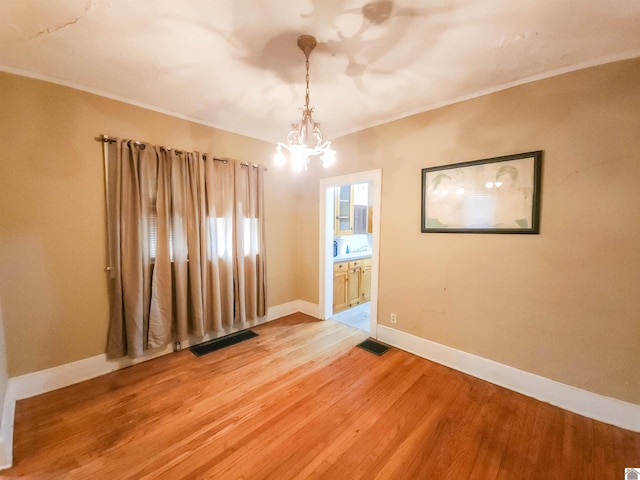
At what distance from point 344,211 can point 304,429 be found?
299 centimetres

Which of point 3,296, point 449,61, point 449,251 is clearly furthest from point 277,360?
point 449,61

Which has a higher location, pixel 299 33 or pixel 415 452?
pixel 299 33

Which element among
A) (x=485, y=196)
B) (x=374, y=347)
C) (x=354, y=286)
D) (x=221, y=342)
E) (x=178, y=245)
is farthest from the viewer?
(x=354, y=286)

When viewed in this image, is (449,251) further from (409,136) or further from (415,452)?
(415,452)

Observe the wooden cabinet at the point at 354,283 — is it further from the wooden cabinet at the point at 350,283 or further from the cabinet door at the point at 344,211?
the cabinet door at the point at 344,211

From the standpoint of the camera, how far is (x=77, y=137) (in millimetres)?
2180

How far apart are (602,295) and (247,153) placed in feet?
12.3

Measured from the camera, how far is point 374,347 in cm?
289

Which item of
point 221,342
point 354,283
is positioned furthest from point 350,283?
point 221,342

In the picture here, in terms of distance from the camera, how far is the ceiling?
1.40m

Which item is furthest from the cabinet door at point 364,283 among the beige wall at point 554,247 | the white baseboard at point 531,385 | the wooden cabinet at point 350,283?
the beige wall at point 554,247

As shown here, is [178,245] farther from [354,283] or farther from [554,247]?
[554,247]

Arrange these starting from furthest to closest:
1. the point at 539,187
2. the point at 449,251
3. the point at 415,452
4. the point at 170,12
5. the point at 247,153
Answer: the point at 247,153
the point at 449,251
the point at 539,187
the point at 415,452
the point at 170,12

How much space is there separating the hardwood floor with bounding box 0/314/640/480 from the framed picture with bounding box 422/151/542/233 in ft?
4.78
